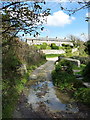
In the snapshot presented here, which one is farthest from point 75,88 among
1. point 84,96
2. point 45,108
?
point 45,108

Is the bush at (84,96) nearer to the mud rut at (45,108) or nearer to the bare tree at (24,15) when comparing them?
the mud rut at (45,108)

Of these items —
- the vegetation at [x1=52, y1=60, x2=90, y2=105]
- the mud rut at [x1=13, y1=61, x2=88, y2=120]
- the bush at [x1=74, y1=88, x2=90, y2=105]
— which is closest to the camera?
the mud rut at [x1=13, y1=61, x2=88, y2=120]

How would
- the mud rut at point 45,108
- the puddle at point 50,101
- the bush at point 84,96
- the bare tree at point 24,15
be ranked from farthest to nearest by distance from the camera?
the bush at point 84,96
the puddle at point 50,101
the mud rut at point 45,108
the bare tree at point 24,15

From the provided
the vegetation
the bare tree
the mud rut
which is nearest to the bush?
the vegetation

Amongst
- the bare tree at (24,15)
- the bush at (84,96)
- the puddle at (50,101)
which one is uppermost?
the bare tree at (24,15)

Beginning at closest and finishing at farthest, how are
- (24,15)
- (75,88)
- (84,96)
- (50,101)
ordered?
(24,15) < (84,96) < (50,101) < (75,88)

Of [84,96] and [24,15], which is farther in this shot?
[84,96]

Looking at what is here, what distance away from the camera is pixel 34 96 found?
7398 mm

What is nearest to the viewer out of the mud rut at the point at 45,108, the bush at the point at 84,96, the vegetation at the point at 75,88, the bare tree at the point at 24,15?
the bare tree at the point at 24,15

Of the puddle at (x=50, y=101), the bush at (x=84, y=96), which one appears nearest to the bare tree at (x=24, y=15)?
the puddle at (x=50, y=101)

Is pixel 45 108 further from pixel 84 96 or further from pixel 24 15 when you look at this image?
pixel 24 15

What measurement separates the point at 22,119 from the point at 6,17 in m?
3.12

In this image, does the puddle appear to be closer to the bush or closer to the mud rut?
the mud rut

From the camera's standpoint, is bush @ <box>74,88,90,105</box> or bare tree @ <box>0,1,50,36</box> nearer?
bare tree @ <box>0,1,50,36</box>
